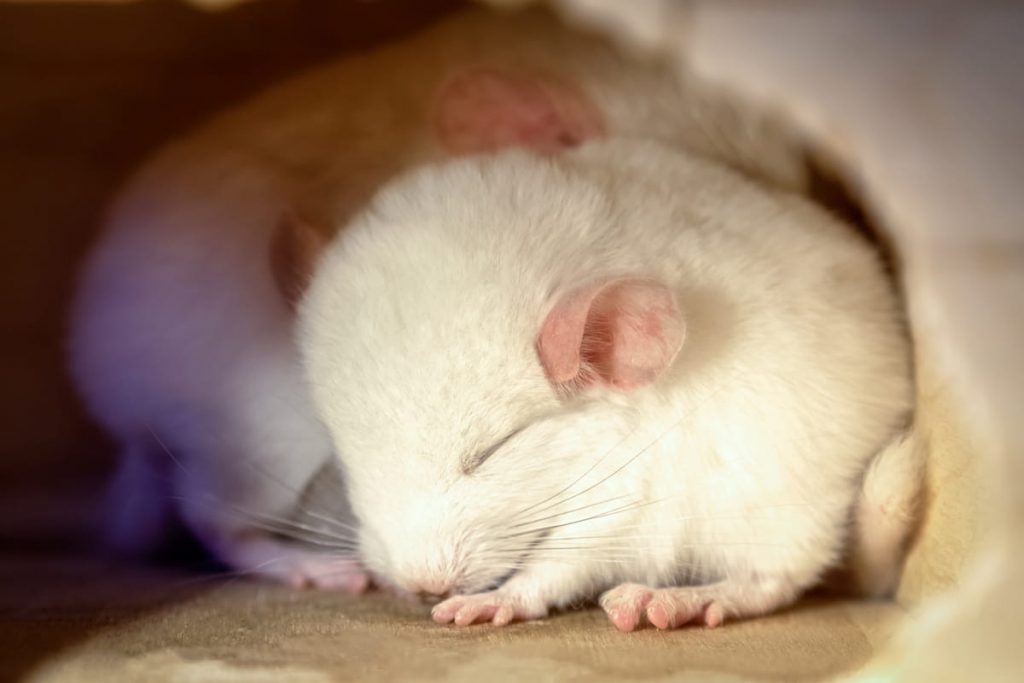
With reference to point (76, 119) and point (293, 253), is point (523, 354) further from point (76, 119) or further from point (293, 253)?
point (76, 119)

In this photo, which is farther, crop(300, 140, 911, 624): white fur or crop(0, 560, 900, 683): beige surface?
Answer: crop(300, 140, 911, 624): white fur

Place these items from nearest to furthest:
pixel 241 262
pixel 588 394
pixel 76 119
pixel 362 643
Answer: pixel 362 643
pixel 588 394
pixel 241 262
pixel 76 119

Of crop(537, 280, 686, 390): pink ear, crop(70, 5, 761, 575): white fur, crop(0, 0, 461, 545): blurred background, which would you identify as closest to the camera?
crop(537, 280, 686, 390): pink ear

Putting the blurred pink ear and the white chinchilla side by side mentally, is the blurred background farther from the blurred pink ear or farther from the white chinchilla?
the blurred pink ear

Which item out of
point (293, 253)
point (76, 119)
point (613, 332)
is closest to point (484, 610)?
point (613, 332)

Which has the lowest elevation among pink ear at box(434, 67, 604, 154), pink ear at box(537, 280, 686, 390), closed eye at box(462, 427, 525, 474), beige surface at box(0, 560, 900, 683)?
beige surface at box(0, 560, 900, 683)

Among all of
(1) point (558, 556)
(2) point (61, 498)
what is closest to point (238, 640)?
(1) point (558, 556)

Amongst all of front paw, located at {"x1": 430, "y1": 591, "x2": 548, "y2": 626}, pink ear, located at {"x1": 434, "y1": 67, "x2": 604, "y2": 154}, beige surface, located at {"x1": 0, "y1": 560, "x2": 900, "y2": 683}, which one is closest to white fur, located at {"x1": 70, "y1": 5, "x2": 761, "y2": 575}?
pink ear, located at {"x1": 434, "y1": 67, "x2": 604, "y2": 154}
